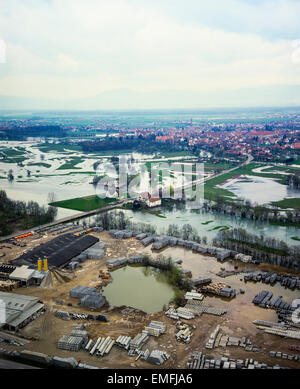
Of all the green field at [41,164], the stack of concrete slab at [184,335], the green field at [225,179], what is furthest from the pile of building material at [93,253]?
the green field at [41,164]

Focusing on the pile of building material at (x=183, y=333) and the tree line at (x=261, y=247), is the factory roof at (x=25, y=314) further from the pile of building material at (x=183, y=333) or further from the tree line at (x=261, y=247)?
the tree line at (x=261, y=247)

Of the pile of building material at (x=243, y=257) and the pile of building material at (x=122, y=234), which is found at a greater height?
the pile of building material at (x=122, y=234)

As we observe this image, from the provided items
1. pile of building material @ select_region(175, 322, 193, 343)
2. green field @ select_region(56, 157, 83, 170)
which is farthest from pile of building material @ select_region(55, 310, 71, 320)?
green field @ select_region(56, 157, 83, 170)

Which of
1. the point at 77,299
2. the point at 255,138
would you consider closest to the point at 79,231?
the point at 77,299

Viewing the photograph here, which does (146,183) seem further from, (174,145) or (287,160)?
(174,145)

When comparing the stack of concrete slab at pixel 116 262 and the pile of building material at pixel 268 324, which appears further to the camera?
the stack of concrete slab at pixel 116 262

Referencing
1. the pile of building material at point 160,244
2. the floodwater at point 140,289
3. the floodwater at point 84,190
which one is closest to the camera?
the floodwater at point 140,289

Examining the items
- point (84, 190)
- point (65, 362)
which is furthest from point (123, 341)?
point (84, 190)
